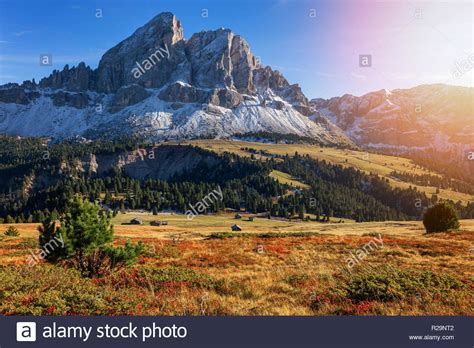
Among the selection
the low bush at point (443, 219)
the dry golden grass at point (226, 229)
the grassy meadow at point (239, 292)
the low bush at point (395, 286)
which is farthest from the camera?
the dry golden grass at point (226, 229)

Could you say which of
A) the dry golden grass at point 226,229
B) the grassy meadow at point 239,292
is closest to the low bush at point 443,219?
the dry golden grass at point 226,229

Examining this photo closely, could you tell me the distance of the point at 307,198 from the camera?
7500 inches

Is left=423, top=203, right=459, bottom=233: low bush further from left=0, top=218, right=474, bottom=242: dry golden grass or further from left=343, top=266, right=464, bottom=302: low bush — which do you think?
left=343, top=266, right=464, bottom=302: low bush

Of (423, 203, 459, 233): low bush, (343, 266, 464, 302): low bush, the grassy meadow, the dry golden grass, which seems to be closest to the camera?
the grassy meadow

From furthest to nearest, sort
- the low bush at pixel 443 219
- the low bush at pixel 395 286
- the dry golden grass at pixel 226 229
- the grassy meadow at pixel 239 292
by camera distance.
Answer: the dry golden grass at pixel 226 229 → the low bush at pixel 443 219 → the low bush at pixel 395 286 → the grassy meadow at pixel 239 292

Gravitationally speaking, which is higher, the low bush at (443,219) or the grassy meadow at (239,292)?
the grassy meadow at (239,292)

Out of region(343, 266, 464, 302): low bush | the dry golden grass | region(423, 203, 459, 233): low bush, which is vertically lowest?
the dry golden grass

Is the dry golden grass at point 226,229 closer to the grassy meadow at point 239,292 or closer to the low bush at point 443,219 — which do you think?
the low bush at point 443,219

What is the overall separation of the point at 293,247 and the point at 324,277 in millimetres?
18102

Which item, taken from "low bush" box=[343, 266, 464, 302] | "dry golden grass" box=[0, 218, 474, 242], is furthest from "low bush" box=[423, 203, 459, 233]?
"low bush" box=[343, 266, 464, 302]

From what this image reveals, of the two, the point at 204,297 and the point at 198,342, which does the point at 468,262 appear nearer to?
the point at 204,297

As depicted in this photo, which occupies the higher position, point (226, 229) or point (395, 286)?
point (395, 286)

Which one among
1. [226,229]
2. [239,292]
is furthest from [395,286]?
[226,229]

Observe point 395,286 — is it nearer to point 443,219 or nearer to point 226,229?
point 443,219
